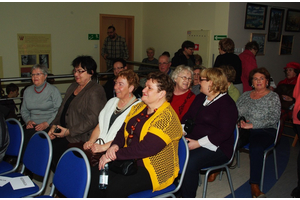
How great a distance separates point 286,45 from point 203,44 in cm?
249

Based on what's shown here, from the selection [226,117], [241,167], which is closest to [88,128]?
[226,117]

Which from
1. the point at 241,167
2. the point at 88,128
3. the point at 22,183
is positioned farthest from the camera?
the point at 241,167

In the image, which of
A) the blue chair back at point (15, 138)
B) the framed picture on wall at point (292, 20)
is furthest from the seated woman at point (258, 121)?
the framed picture on wall at point (292, 20)

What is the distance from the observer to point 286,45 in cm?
711

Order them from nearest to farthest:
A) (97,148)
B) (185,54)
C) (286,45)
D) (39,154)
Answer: (39,154) < (97,148) < (185,54) < (286,45)

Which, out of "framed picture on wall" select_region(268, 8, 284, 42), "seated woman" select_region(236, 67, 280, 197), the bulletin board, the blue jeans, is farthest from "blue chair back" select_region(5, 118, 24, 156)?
"framed picture on wall" select_region(268, 8, 284, 42)

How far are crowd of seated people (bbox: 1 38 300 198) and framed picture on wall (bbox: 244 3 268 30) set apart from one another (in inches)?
124

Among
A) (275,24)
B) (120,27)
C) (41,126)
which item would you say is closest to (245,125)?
(41,126)

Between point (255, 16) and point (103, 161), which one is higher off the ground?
point (255, 16)

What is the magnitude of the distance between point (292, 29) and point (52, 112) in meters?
6.35

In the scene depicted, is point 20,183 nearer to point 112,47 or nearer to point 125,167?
point 125,167

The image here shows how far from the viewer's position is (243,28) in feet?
19.8

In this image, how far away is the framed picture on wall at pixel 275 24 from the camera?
6516 mm

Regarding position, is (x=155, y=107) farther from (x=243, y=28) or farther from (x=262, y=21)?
(x=262, y=21)
